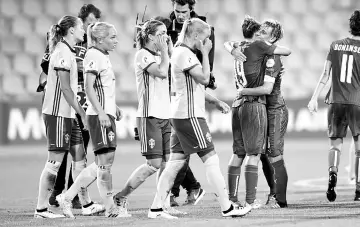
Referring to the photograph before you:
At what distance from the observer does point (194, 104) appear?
691 cm

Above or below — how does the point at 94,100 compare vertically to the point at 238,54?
below

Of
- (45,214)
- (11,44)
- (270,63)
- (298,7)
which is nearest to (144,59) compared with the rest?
(270,63)

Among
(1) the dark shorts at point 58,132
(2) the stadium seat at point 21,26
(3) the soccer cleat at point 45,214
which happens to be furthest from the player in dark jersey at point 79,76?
(2) the stadium seat at point 21,26

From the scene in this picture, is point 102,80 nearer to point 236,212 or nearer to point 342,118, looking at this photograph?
point 236,212

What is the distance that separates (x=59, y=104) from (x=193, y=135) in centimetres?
146

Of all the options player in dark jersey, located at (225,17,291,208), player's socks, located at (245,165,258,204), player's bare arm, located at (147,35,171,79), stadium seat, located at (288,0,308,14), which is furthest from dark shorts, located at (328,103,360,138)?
stadium seat, located at (288,0,308,14)

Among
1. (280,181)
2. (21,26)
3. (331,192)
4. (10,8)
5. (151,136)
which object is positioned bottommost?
(331,192)

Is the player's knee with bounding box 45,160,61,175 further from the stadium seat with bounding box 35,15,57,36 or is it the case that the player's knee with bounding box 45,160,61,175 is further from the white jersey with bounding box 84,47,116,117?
the stadium seat with bounding box 35,15,57,36

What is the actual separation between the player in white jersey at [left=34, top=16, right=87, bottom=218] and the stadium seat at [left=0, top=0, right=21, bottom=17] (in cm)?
1063

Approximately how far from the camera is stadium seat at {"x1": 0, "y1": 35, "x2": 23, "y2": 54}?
1778 centimetres

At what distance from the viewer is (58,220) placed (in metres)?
7.19

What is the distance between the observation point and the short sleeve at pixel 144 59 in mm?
7184

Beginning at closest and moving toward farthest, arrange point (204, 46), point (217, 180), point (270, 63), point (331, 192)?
point (217, 180)
point (204, 46)
point (270, 63)
point (331, 192)

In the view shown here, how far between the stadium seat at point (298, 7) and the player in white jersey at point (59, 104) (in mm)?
13279
